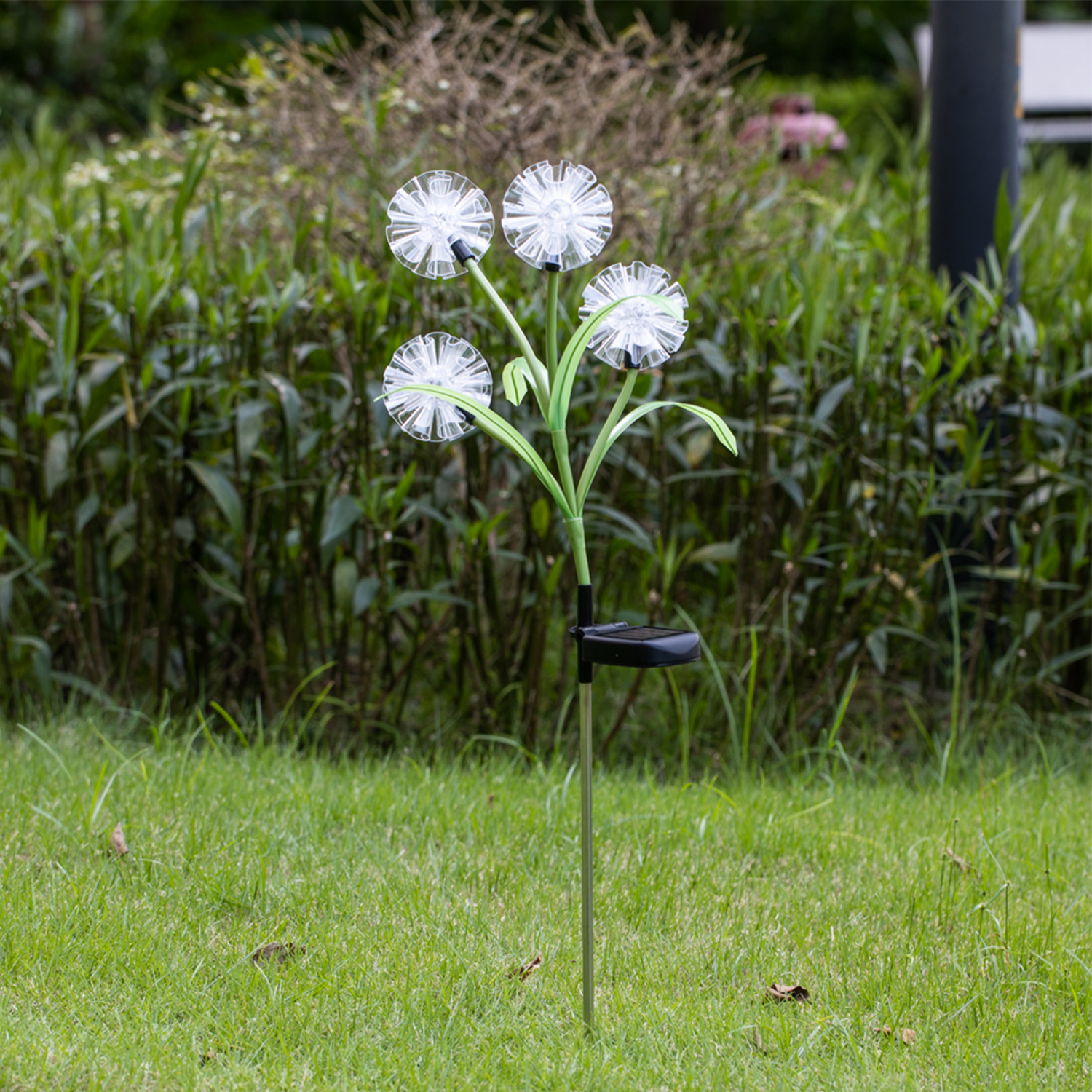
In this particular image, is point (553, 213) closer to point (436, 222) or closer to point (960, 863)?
point (436, 222)

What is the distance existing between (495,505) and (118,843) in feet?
4.69

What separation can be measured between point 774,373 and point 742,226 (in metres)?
1.18

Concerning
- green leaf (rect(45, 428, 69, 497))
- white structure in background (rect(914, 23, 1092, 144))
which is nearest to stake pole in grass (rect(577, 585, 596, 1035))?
green leaf (rect(45, 428, 69, 497))

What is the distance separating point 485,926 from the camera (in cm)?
223

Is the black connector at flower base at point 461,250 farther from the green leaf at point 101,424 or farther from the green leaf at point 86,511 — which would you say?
the green leaf at point 86,511

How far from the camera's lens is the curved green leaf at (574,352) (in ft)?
5.67

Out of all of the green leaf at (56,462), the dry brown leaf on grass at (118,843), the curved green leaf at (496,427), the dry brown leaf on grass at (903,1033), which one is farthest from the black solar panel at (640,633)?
the green leaf at (56,462)

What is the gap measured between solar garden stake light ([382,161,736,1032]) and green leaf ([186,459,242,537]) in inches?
50.5

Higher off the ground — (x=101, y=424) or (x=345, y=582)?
(x=101, y=424)

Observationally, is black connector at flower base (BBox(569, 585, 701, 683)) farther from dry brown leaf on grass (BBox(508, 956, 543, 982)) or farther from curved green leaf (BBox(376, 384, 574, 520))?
dry brown leaf on grass (BBox(508, 956, 543, 982))

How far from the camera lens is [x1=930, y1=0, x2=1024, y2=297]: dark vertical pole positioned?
357 cm

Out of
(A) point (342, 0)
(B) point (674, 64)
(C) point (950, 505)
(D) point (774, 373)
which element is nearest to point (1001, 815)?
(C) point (950, 505)

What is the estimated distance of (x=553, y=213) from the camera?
175 centimetres

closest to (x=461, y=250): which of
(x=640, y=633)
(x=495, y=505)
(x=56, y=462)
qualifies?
(x=640, y=633)
